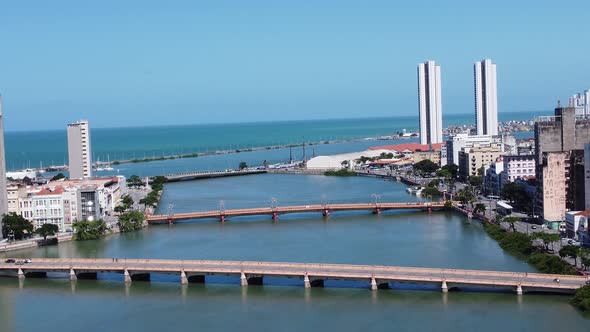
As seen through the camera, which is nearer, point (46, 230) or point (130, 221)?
point (46, 230)

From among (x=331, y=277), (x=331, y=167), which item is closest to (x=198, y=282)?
(x=331, y=277)

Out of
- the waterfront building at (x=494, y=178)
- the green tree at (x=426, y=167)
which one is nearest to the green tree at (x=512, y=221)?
the waterfront building at (x=494, y=178)

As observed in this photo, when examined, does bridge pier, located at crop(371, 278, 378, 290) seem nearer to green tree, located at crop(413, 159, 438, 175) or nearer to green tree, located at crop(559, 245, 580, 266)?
green tree, located at crop(559, 245, 580, 266)

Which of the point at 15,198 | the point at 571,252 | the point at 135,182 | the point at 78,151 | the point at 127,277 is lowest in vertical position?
the point at 127,277

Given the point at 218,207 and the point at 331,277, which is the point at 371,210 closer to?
the point at 218,207

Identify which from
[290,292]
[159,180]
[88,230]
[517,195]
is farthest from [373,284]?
[159,180]

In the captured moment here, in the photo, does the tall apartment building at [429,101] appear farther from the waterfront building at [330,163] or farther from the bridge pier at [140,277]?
the bridge pier at [140,277]

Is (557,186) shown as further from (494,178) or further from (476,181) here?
(476,181)

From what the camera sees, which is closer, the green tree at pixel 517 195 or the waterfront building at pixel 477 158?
the green tree at pixel 517 195
